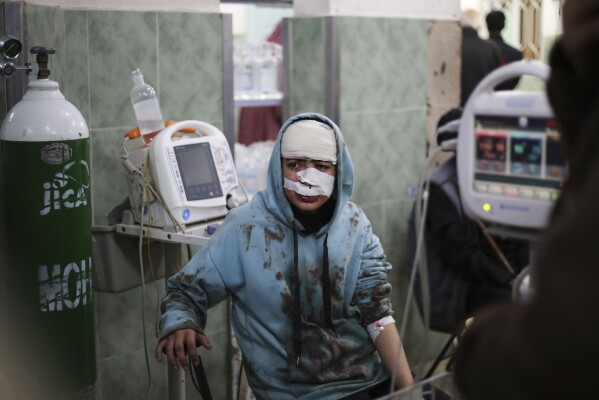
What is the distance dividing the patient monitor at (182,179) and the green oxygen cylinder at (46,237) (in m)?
0.30

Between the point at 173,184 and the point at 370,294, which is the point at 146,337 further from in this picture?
the point at 370,294

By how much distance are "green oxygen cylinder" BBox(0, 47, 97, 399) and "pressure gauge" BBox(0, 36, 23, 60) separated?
0.06m

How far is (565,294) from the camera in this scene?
0.90 metres

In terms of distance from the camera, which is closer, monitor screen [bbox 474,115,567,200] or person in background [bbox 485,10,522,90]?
monitor screen [bbox 474,115,567,200]

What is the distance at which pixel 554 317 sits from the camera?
913mm

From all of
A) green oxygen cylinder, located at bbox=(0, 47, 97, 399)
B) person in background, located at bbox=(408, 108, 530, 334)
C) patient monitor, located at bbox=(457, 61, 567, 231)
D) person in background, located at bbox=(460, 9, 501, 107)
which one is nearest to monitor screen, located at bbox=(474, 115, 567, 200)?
patient monitor, located at bbox=(457, 61, 567, 231)

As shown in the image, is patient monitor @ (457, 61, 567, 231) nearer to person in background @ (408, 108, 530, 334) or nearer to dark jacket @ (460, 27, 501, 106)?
person in background @ (408, 108, 530, 334)

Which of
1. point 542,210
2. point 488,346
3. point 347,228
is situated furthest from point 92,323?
point 488,346

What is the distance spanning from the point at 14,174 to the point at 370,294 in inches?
42.8

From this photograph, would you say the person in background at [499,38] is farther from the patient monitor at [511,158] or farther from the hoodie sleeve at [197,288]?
the patient monitor at [511,158]

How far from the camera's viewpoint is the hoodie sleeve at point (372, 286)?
2.57 metres

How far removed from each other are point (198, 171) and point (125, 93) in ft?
1.59

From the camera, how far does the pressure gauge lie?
101 inches

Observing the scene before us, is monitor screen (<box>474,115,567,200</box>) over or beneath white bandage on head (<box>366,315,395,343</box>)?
over
